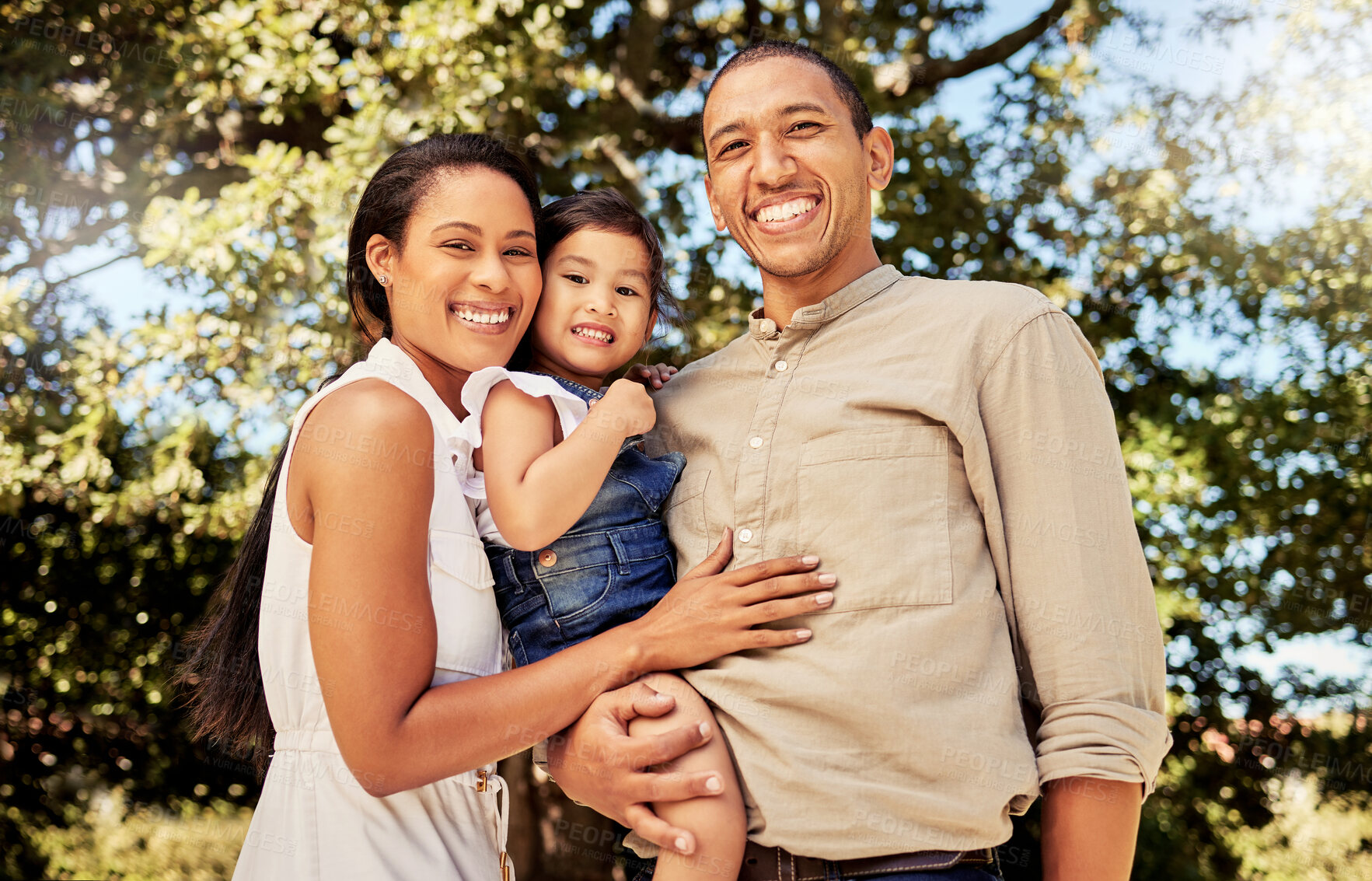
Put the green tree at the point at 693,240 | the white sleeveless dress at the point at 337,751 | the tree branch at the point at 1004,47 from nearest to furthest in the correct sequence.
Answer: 1. the white sleeveless dress at the point at 337,751
2. the green tree at the point at 693,240
3. the tree branch at the point at 1004,47

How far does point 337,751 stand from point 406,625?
32 centimetres

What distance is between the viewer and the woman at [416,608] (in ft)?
5.59

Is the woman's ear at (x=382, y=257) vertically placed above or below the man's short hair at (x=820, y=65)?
below

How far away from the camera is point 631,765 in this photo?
66.8 inches

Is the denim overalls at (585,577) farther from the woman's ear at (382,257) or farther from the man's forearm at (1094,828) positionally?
the man's forearm at (1094,828)

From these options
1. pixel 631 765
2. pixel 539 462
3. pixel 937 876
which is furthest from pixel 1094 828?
pixel 539 462

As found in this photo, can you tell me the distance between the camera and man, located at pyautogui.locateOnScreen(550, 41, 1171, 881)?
1.60 meters

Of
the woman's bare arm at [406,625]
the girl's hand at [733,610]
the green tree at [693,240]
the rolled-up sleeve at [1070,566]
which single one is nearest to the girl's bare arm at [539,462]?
the woman's bare arm at [406,625]

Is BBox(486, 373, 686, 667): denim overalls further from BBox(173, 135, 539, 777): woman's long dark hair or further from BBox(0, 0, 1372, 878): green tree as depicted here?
BBox(0, 0, 1372, 878): green tree

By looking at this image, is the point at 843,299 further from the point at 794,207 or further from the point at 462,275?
the point at 462,275

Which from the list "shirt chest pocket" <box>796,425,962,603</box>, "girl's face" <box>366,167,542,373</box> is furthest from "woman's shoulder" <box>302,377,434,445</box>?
"shirt chest pocket" <box>796,425,962,603</box>

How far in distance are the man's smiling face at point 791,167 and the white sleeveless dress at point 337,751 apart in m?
0.73

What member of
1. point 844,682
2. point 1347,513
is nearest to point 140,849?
point 844,682

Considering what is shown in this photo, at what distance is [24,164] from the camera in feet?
17.0
